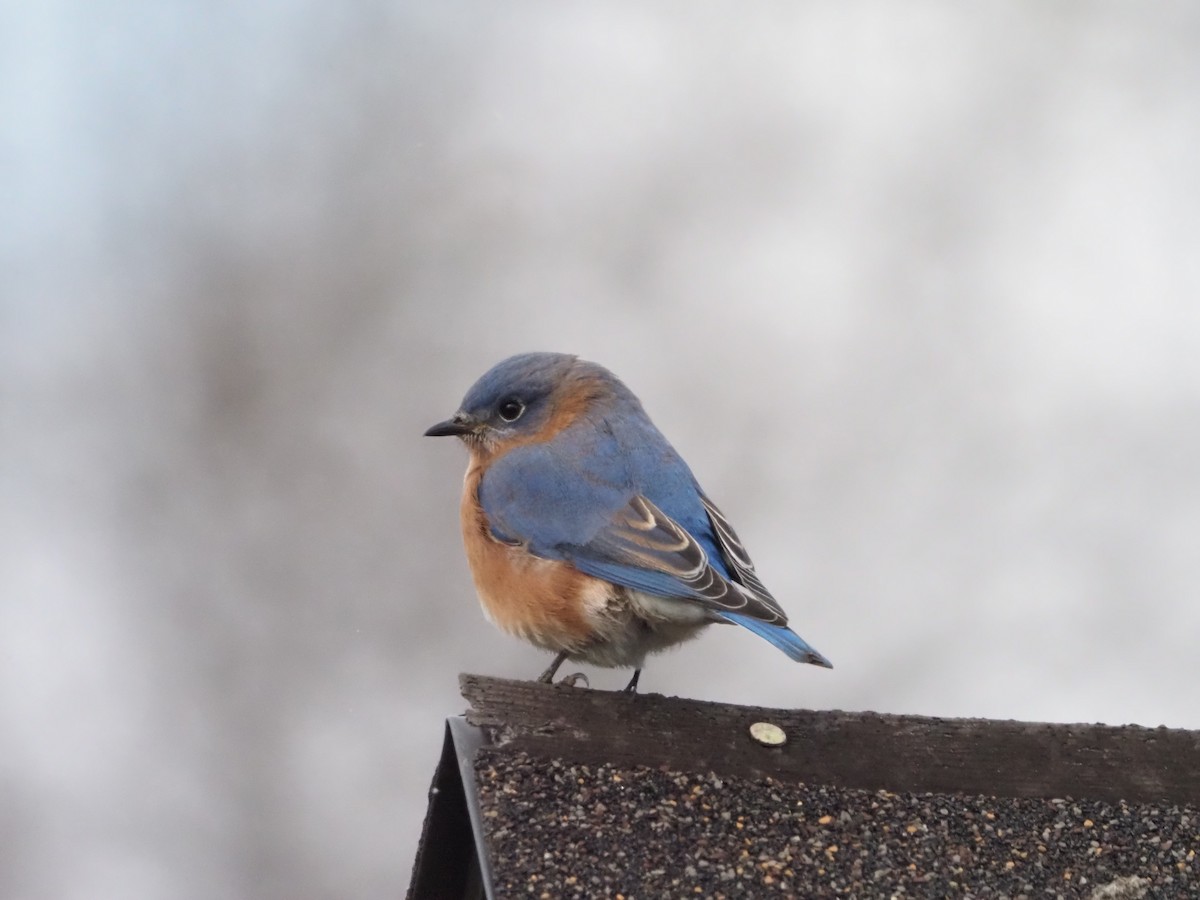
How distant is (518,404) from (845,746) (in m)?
1.86

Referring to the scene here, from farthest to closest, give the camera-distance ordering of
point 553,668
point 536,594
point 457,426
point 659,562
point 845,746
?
point 457,426 < point 553,668 < point 536,594 < point 659,562 < point 845,746

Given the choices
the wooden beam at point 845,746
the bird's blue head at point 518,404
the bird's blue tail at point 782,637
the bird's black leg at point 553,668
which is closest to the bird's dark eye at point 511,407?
the bird's blue head at point 518,404

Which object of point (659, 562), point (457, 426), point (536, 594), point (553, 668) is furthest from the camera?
point (457, 426)

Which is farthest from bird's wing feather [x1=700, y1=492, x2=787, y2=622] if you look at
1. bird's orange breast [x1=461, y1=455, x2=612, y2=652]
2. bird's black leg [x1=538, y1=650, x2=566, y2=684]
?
bird's black leg [x1=538, y1=650, x2=566, y2=684]

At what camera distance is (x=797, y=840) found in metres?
3.44

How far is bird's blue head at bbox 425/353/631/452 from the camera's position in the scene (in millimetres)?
5172

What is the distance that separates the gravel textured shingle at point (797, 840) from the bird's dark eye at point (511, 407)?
1840 mm

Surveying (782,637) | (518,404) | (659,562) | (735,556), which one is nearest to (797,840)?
(782,637)

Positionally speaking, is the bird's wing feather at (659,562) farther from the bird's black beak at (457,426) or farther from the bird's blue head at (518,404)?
the bird's black beak at (457,426)

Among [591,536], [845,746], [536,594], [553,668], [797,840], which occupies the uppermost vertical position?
[591,536]

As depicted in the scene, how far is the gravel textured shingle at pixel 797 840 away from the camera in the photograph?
10.6 feet

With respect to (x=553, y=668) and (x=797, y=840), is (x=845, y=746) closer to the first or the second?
(x=797, y=840)

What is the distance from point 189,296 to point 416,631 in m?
2.19

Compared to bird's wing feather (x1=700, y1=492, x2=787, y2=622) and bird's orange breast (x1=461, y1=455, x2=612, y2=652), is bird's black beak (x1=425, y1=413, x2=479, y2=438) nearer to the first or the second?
bird's orange breast (x1=461, y1=455, x2=612, y2=652)
